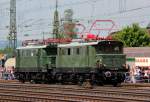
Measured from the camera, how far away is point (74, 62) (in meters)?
35.3

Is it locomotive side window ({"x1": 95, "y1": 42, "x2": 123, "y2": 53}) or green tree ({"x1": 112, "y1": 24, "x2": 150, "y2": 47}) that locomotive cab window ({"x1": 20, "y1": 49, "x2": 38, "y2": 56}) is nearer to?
locomotive side window ({"x1": 95, "y1": 42, "x2": 123, "y2": 53})

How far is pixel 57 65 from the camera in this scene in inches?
1478

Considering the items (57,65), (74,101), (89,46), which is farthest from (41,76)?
(74,101)

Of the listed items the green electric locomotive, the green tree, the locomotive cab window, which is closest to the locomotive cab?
the green electric locomotive

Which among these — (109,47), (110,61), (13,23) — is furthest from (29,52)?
(13,23)

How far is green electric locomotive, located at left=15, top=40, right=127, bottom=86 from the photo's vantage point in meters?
32.8

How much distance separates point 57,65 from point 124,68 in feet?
21.0

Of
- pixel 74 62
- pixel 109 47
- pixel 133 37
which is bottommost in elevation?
pixel 74 62

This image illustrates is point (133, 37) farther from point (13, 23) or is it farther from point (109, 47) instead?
point (109, 47)

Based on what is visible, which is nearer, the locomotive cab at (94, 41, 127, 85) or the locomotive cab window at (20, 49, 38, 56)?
the locomotive cab at (94, 41, 127, 85)

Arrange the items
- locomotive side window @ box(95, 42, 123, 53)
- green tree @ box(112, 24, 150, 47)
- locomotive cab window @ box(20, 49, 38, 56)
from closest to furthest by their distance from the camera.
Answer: locomotive side window @ box(95, 42, 123, 53)
locomotive cab window @ box(20, 49, 38, 56)
green tree @ box(112, 24, 150, 47)

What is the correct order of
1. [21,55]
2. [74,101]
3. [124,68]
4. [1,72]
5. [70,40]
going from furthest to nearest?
1. [1,72]
2. [21,55]
3. [70,40]
4. [124,68]
5. [74,101]

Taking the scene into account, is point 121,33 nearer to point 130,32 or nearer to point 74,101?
point 130,32

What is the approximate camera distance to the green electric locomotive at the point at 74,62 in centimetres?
3278
